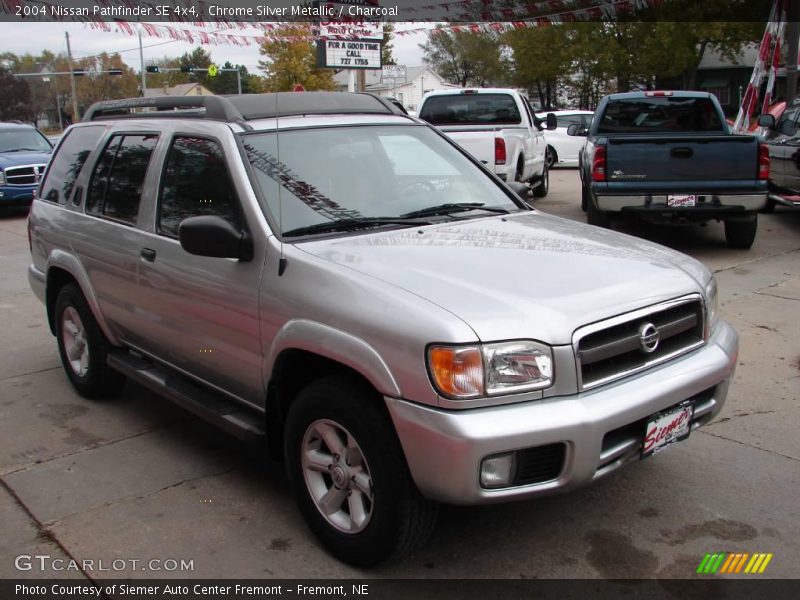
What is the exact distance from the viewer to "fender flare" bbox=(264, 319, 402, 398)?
2881 mm

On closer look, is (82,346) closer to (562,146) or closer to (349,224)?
(349,224)

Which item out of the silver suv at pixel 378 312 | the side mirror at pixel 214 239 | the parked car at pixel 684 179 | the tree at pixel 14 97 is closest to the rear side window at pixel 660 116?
the parked car at pixel 684 179

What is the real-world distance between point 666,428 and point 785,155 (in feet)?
28.1

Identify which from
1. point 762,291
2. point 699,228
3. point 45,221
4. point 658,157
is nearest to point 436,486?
point 45,221

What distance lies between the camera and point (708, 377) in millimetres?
3326

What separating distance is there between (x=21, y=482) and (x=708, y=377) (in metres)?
3.34

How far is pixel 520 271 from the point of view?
323cm

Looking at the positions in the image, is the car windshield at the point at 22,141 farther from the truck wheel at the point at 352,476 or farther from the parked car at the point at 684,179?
the truck wheel at the point at 352,476

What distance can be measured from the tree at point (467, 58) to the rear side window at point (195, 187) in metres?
44.1

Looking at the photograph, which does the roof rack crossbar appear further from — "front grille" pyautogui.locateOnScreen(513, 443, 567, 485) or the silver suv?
"front grille" pyautogui.locateOnScreen(513, 443, 567, 485)

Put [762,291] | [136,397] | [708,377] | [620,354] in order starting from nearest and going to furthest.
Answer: [620,354] < [708,377] < [136,397] < [762,291]

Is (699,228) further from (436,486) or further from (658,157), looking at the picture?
(436,486)

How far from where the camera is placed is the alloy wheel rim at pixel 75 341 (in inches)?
206

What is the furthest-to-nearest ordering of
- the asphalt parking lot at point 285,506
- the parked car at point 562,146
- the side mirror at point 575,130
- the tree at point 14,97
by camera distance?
the tree at point 14,97, the parked car at point 562,146, the side mirror at point 575,130, the asphalt parking lot at point 285,506
